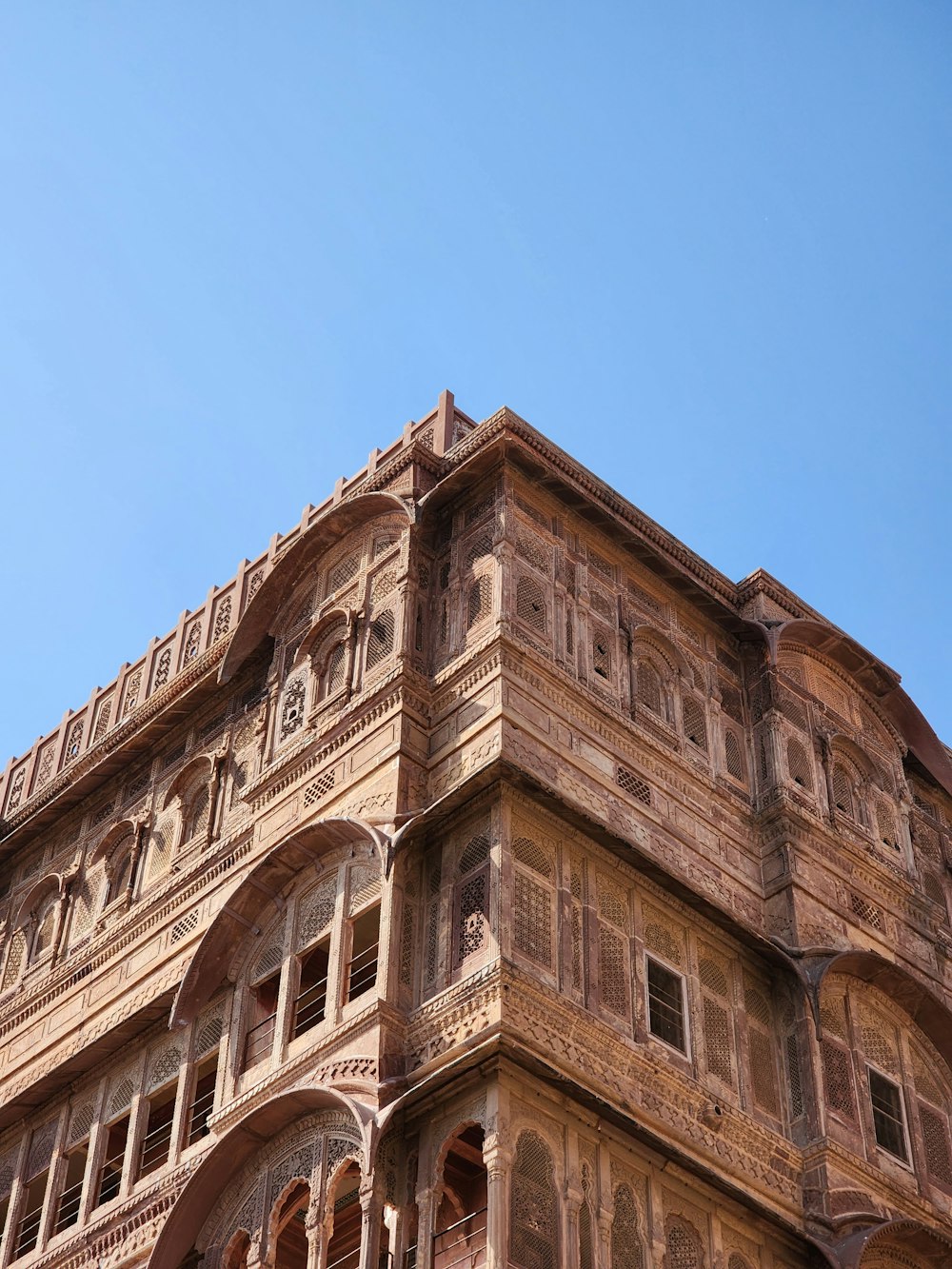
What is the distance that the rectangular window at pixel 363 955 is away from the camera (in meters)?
17.0

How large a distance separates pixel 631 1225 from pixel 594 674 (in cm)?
514

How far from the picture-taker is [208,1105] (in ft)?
59.5

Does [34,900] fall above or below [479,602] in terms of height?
above

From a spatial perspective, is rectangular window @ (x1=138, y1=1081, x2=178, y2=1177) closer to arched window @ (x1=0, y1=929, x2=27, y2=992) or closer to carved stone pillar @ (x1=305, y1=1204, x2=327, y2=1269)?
carved stone pillar @ (x1=305, y1=1204, x2=327, y2=1269)

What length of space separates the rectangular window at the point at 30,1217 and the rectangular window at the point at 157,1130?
133 cm

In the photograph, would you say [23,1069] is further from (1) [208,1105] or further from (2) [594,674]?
(2) [594,674]

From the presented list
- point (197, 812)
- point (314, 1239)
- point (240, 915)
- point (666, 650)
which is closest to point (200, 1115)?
point (240, 915)

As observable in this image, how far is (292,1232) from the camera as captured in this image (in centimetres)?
1633

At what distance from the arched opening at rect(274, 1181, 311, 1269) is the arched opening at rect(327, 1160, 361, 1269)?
0.25 m

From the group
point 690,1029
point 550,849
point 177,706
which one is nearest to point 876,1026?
point 690,1029

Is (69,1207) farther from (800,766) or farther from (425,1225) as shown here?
(800,766)

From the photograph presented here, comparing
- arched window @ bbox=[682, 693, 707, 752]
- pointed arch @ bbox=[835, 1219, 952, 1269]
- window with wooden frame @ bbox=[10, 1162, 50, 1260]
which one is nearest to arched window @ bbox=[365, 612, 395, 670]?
arched window @ bbox=[682, 693, 707, 752]

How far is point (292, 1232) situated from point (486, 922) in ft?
8.46

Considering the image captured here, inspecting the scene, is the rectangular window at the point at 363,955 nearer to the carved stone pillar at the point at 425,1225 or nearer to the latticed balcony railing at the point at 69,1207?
the carved stone pillar at the point at 425,1225
